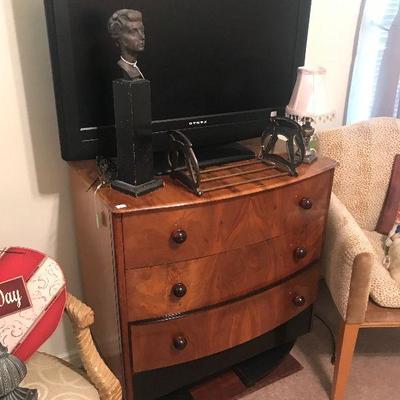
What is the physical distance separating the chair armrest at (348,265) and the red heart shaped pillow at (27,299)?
32.9 inches

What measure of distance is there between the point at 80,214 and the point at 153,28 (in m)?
0.61

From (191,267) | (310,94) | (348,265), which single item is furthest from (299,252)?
(310,94)

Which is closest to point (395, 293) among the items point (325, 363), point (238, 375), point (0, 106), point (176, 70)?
point (325, 363)

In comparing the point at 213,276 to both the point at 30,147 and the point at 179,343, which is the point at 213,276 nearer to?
the point at 179,343

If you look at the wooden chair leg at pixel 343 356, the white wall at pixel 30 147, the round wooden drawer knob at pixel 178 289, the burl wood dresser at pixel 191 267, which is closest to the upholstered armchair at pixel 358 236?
the wooden chair leg at pixel 343 356

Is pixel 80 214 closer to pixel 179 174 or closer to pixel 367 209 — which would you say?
pixel 179 174

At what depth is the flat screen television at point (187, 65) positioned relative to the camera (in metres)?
1.25

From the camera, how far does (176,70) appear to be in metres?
1.38

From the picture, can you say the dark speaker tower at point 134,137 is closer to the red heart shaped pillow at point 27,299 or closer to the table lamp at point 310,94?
the red heart shaped pillow at point 27,299

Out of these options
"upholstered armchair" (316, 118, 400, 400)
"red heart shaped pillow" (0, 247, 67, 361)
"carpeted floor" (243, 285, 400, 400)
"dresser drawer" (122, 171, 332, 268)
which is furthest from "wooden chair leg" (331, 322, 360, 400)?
"red heart shaped pillow" (0, 247, 67, 361)

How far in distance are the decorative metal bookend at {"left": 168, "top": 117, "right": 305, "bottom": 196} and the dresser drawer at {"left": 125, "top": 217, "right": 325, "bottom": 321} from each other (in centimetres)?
20

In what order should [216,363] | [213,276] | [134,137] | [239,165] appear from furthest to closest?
1. [216,363]
2. [239,165]
3. [213,276]
4. [134,137]

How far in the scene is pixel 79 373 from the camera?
1212 mm

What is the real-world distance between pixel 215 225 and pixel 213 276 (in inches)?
6.5
